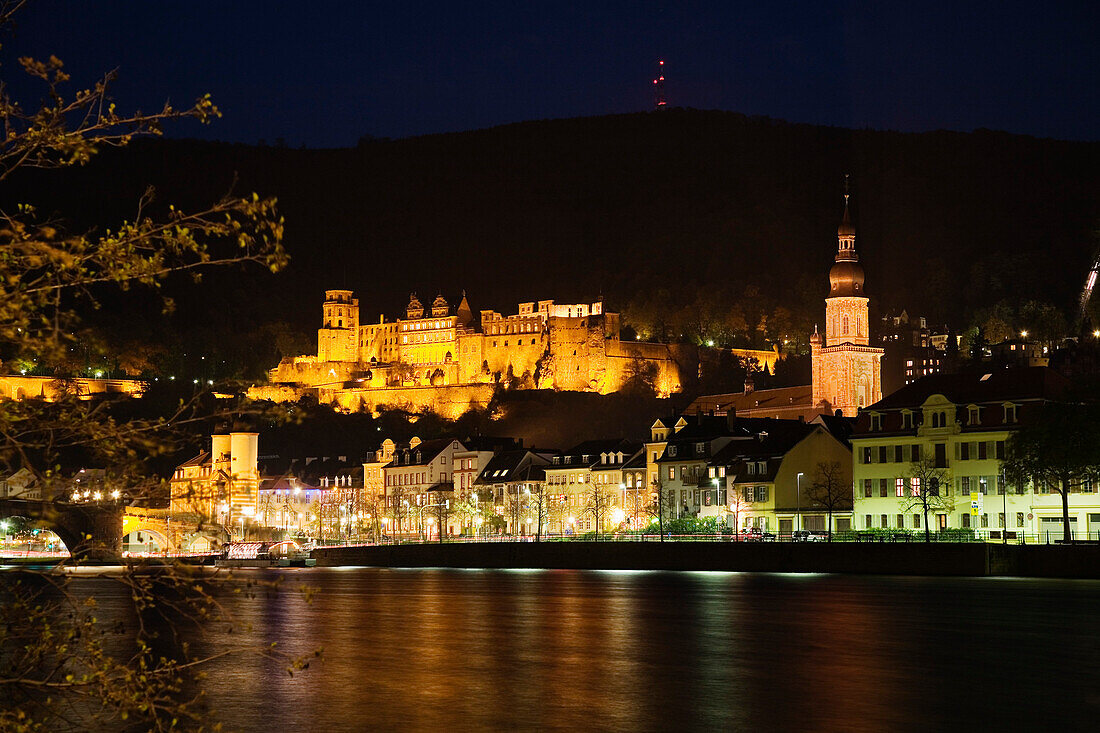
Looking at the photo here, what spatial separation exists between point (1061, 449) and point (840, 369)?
8609 centimetres

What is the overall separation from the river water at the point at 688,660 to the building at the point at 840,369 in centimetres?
8340

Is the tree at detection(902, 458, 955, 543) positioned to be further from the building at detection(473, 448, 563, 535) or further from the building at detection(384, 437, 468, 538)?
the building at detection(384, 437, 468, 538)

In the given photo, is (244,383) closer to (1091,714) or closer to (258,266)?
(258,266)

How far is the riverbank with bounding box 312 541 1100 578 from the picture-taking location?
5503cm

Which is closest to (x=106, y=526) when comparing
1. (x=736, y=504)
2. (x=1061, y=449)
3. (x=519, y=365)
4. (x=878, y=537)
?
(x=736, y=504)

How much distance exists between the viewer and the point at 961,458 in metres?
69.8

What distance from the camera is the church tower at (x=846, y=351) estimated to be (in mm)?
142000

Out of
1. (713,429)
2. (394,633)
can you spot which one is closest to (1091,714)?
(394,633)

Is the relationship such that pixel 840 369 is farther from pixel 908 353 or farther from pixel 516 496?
pixel 516 496

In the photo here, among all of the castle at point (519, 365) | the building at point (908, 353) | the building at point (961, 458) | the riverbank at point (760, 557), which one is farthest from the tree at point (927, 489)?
the castle at point (519, 365)

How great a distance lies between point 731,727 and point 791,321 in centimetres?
17113

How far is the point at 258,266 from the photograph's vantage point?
12.1 meters

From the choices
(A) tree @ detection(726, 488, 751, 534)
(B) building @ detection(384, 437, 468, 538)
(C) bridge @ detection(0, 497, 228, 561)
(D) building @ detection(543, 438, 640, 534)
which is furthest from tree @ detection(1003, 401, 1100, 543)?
(B) building @ detection(384, 437, 468, 538)

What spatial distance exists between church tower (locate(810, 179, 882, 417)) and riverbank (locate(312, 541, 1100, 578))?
59777 mm
